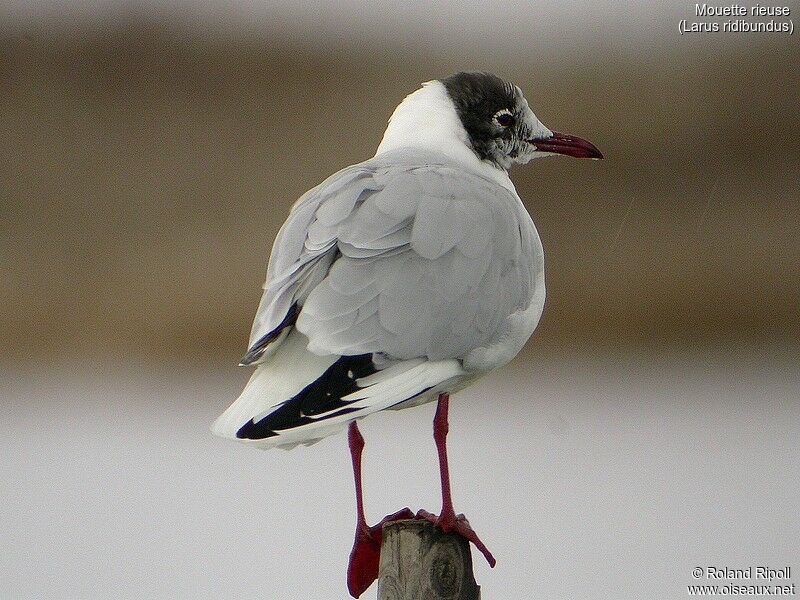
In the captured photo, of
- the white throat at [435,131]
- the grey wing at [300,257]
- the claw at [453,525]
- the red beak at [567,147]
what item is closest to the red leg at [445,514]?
the claw at [453,525]

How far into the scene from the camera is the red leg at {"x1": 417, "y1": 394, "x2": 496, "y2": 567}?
3.15m

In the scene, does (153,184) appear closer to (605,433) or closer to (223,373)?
(223,373)

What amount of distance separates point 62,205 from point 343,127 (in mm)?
2032

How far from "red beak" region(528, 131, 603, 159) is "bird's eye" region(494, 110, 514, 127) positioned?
0.49 ft

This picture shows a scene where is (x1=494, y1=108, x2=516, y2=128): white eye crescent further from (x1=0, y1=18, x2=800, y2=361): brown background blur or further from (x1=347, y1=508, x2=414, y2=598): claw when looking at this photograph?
(x1=0, y1=18, x2=800, y2=361): brown background blur

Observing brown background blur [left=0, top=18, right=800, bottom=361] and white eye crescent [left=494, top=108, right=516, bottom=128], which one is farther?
brown background blur [left=0, top=18, right=800, bottom=361]

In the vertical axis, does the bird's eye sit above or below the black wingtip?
above

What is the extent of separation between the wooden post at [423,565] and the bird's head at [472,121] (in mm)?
1229

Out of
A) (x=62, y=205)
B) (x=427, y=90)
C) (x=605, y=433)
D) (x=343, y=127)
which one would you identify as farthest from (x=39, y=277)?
(x=427, y=90)

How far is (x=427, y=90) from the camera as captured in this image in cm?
410

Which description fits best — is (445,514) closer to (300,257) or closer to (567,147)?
(300,257)

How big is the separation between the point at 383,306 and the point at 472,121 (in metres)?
1.12

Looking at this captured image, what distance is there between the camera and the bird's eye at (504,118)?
4066 mm

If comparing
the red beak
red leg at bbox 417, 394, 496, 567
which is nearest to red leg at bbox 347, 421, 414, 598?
red leg at bbox 417, 394, 496, 567
